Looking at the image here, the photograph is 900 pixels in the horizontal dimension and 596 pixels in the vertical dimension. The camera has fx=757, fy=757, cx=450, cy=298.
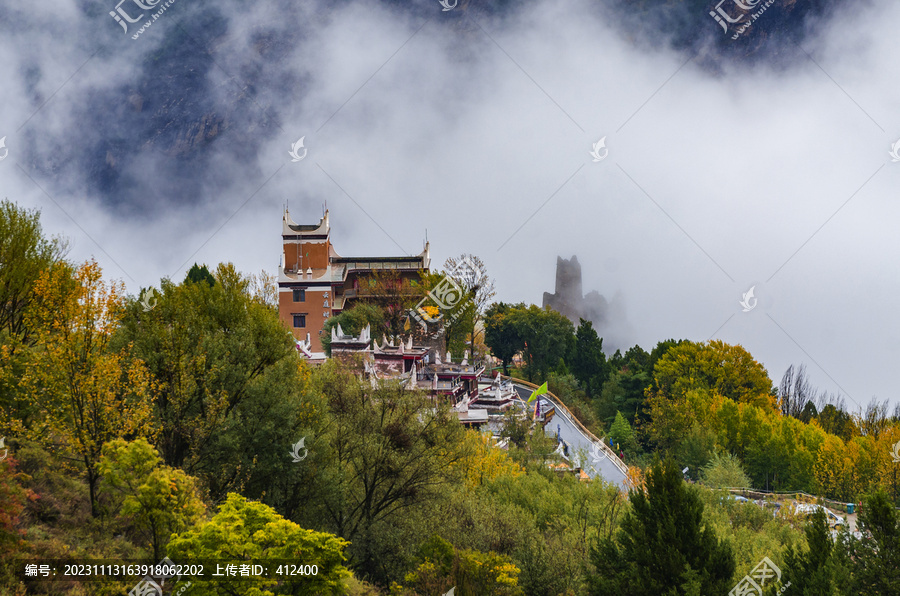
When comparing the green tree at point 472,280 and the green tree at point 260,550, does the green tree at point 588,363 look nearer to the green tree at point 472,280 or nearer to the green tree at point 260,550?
the green tree at point 472,280

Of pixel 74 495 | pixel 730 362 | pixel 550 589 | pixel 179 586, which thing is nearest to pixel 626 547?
pixel 550 589

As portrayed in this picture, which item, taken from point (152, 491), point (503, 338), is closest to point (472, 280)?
point (503, 338)

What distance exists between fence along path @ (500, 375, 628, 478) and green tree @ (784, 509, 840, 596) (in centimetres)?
3038

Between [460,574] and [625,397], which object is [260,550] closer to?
[460,574]

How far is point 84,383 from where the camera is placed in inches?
714

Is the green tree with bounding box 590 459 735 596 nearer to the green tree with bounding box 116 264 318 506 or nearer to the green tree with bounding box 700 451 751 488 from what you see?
the green tree with bounding box 116 264 318 506

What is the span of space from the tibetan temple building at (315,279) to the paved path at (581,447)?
57.2 ft

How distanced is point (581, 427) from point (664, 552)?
41.4m

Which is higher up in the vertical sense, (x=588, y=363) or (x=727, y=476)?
(x=588, y=363)

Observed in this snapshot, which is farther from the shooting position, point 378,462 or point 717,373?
point 717,373

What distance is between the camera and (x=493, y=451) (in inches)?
1523

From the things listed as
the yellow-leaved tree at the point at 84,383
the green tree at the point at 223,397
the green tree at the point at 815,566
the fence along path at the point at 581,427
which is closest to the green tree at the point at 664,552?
the green tree at the point at 815,566

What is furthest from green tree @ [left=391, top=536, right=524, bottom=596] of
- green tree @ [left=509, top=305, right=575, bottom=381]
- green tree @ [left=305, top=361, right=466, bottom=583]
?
green tree @ [left=509, top=305, right=575, bottom=381]

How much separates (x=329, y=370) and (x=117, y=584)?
53.1 feet
